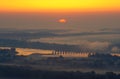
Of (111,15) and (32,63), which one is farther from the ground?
(32,63)

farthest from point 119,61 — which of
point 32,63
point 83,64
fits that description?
point 32,63

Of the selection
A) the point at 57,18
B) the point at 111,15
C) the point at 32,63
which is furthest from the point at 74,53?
the point at 111,15

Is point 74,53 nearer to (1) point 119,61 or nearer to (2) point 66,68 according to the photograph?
(1) point 119,61

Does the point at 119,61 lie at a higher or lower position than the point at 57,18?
higher

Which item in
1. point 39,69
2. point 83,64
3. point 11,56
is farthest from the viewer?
point 11,56

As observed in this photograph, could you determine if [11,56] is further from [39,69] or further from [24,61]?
[39,69]

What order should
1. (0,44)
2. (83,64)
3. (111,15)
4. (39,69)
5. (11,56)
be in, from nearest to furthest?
(39,69), (83,64), (11,56), (0,44), (111,15)

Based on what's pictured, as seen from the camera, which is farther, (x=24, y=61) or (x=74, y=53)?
(x=74, y=53)

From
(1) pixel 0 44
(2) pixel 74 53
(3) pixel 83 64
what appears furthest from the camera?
(1) pixel 0 44

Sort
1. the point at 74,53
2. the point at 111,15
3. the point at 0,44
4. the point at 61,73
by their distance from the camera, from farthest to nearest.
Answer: the point at 111,15 → the point at 0,44 → the point at 74,53 → the point at 61,73
